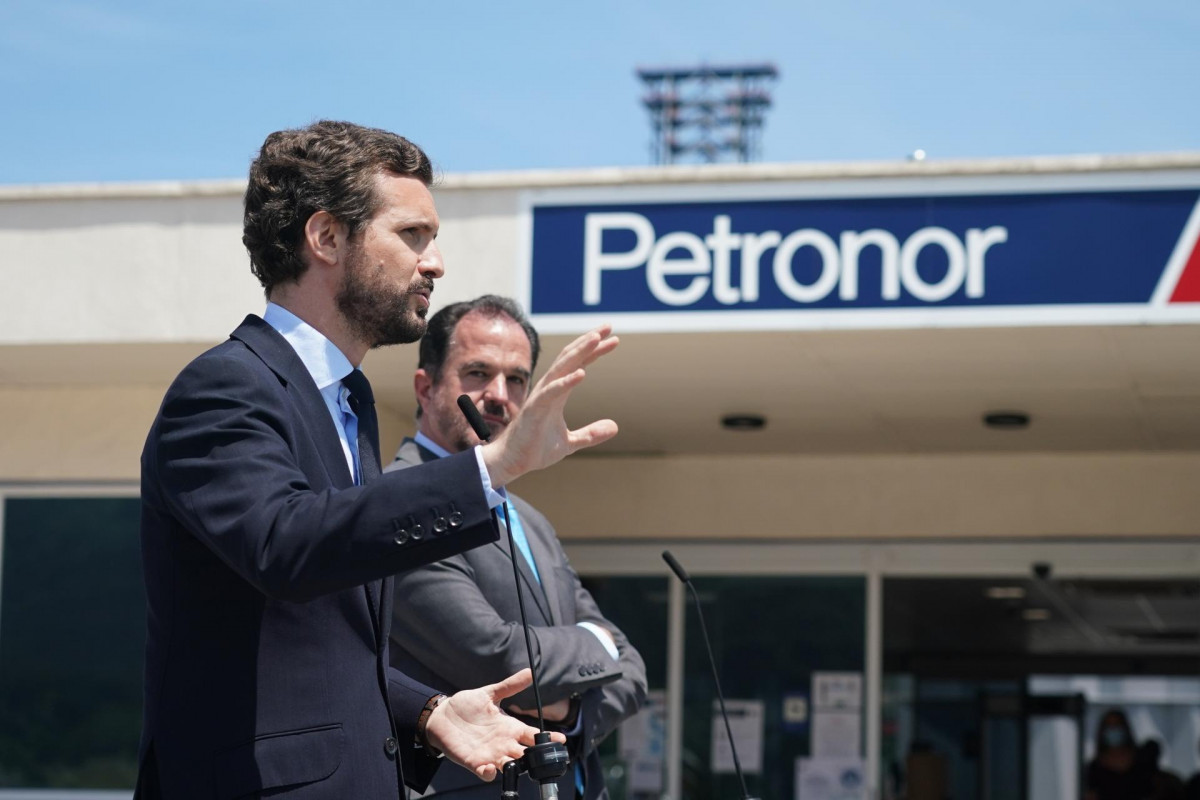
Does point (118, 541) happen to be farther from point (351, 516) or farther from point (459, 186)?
point (351, 516)

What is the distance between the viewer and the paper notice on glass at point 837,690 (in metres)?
8.34

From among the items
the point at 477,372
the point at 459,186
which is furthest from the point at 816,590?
the point at 477,372

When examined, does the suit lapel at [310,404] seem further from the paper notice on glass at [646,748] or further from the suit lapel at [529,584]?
the paper notice on glass at [646,748]

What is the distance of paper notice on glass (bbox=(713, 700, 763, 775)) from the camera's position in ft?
27.5

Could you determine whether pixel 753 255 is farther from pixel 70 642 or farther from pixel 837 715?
pixel 70 642

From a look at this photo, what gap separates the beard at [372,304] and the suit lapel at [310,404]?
0.09 meters

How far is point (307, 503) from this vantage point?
5.30 feet

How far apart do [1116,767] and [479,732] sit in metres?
11.6

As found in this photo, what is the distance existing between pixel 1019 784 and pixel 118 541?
10388mm

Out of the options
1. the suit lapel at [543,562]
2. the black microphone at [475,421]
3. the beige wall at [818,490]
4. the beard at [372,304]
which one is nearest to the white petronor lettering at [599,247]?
the beige wall at [818,490]

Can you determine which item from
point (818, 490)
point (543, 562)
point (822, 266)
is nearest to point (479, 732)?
point (543, 562)

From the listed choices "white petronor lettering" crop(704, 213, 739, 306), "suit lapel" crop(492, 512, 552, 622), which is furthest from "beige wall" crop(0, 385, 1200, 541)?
"suit lapel" crop(492, 512, 552, 622)

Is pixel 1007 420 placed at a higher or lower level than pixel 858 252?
lower

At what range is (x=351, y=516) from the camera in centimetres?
160
